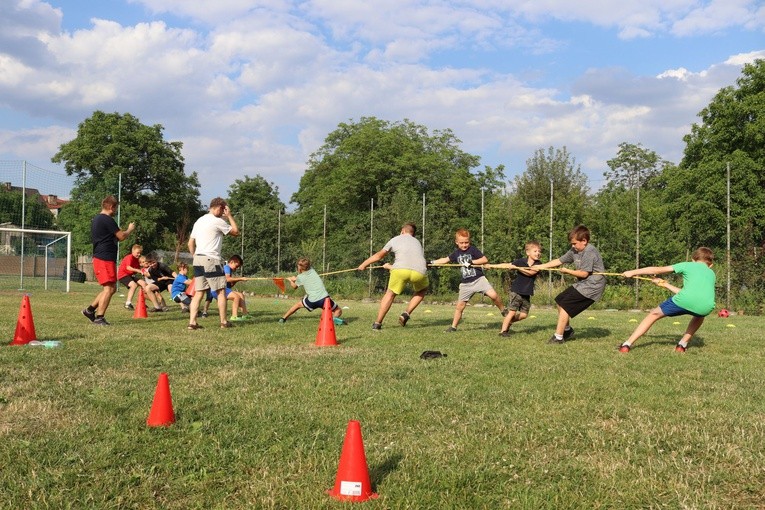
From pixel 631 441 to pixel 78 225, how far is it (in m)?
35.9

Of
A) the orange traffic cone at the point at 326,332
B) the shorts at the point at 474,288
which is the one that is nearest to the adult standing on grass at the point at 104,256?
the orange traffic cone at the point at 326,332

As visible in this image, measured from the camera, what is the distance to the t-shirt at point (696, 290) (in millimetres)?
7828

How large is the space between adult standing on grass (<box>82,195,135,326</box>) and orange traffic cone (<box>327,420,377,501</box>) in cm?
831

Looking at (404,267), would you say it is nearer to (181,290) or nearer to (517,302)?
(517,302)

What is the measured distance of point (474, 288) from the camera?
34.0 ft

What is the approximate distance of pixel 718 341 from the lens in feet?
30.6

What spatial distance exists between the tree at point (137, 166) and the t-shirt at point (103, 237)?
3641 centimetres

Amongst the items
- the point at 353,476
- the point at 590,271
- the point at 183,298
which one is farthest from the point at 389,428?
the point at 183,298

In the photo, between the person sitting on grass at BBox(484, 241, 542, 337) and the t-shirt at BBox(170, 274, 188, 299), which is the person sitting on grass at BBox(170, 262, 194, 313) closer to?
the t-shirt at BBox(170, 274, 188, 299)

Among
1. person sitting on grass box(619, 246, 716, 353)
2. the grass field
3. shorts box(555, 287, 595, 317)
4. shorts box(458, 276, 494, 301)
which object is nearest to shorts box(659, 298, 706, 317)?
person sitting on grass box(619, 246, 716, 353)

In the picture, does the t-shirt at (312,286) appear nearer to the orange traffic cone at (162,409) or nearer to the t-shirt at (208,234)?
the t-shirt at (208,234)

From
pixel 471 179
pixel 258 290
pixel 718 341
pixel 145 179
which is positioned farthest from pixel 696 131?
pixel 145 179

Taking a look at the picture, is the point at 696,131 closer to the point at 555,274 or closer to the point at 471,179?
the point at 471,179

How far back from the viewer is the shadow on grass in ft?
10.6
